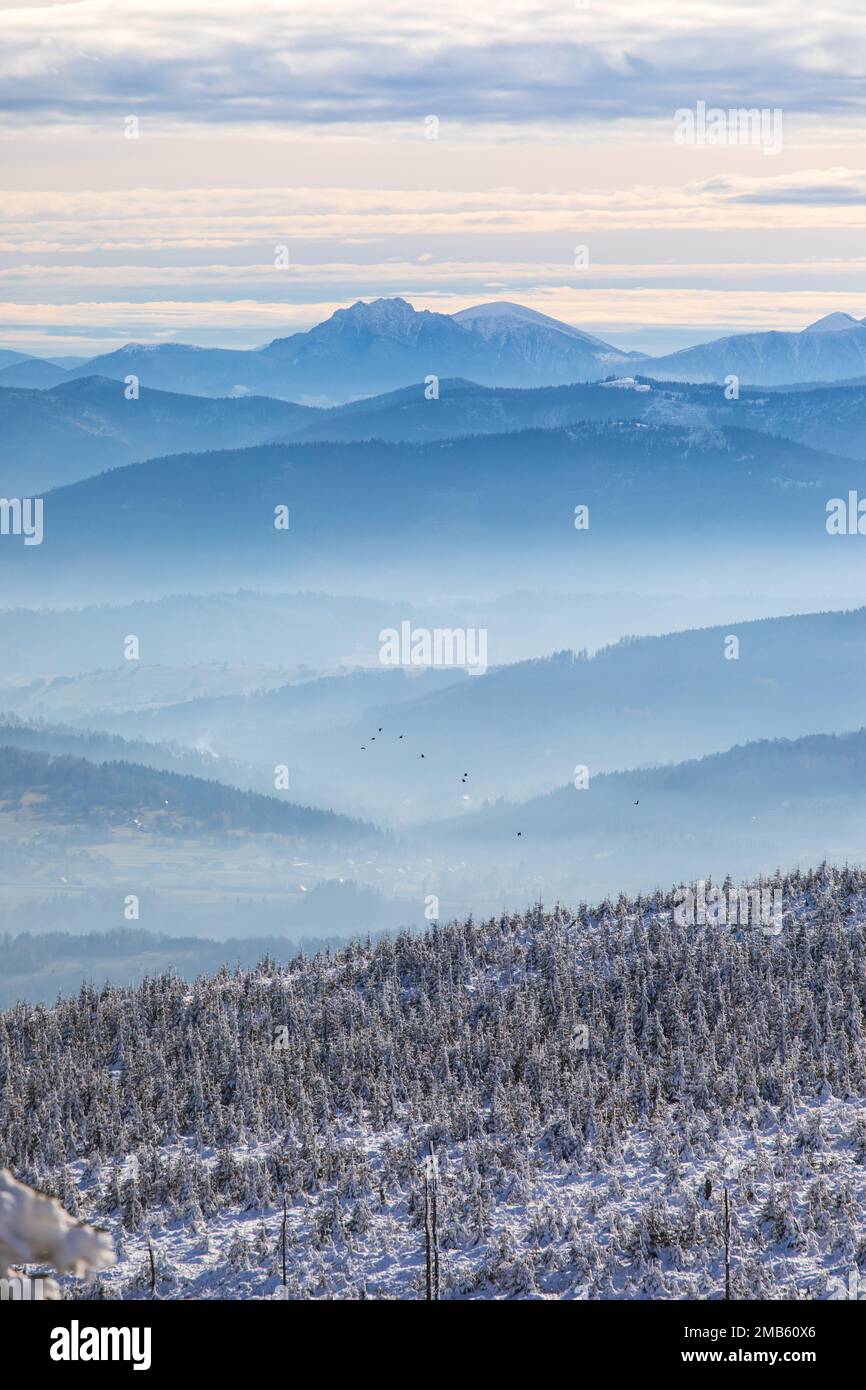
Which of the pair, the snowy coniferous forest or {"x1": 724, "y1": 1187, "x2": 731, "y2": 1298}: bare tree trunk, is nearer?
{"x1": 724, "y1": 1187, "x2": 731, "y2": 1298}: bare tree trunk

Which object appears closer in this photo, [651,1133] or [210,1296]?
[210,1296]

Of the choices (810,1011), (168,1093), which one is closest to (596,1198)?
(810,1011)

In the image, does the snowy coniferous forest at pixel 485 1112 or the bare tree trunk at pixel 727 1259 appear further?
the snowy coniferous forest at pixel 485 1112

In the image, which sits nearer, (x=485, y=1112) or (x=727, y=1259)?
(x=727, y=1259)

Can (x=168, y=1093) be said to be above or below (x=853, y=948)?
below

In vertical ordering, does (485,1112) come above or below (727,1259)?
above

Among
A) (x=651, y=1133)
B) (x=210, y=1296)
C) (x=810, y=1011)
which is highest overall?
(x=810, y=1011)
